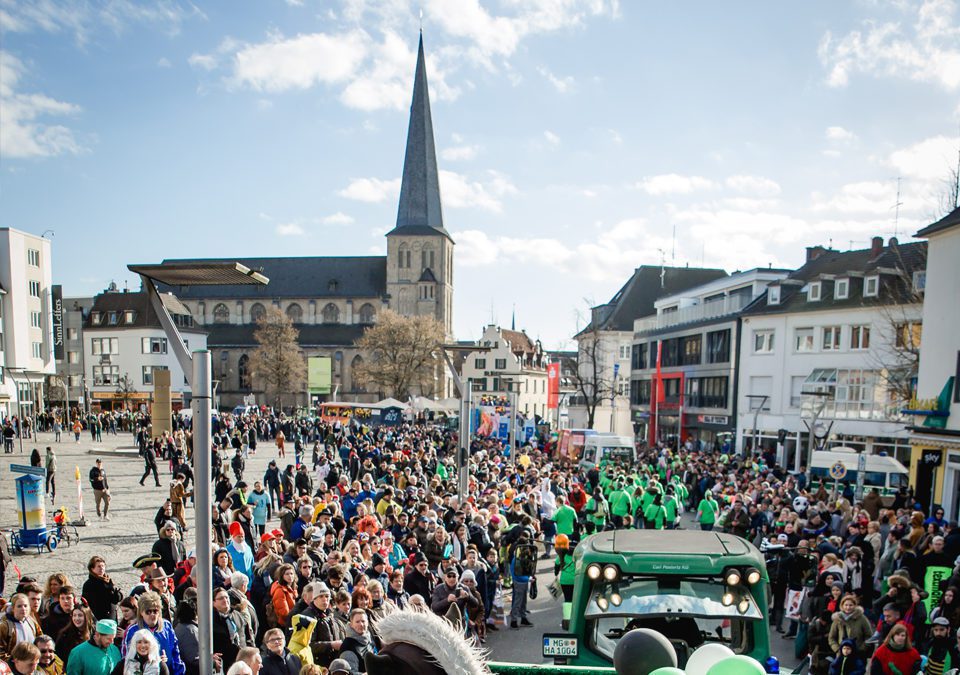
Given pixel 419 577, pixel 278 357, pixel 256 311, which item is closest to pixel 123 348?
pixel 278 357

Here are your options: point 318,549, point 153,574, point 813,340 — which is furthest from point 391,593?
point 813,340

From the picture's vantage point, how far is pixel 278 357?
78.1 meters

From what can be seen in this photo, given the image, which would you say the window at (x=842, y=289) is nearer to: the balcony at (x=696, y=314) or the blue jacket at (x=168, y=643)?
the balcony at (x=696, y=314)

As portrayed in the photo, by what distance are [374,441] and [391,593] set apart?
21.2 m

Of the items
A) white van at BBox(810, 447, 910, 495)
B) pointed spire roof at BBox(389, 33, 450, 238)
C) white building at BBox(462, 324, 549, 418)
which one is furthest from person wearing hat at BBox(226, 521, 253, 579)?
pointed spire roof at BBox(389, 33, 450, 238)

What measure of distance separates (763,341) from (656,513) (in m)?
25.9

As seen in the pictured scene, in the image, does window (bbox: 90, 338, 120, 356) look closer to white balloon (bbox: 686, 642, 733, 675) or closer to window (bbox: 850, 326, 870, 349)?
window (bbox: 850, 326, 870, 349)

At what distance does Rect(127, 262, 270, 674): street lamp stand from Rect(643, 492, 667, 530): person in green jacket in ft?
38.5

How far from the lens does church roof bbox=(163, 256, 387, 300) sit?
94.2 meters

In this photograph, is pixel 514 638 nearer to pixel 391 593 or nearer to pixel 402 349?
pixel 391 593

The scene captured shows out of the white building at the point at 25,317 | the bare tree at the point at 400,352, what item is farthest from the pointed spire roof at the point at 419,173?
the white building at the point at 25,317

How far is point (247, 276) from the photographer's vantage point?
4.56 meters

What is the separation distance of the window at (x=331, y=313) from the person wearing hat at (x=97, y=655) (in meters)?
89.6

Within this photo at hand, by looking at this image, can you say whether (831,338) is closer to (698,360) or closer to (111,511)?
(698,360)
